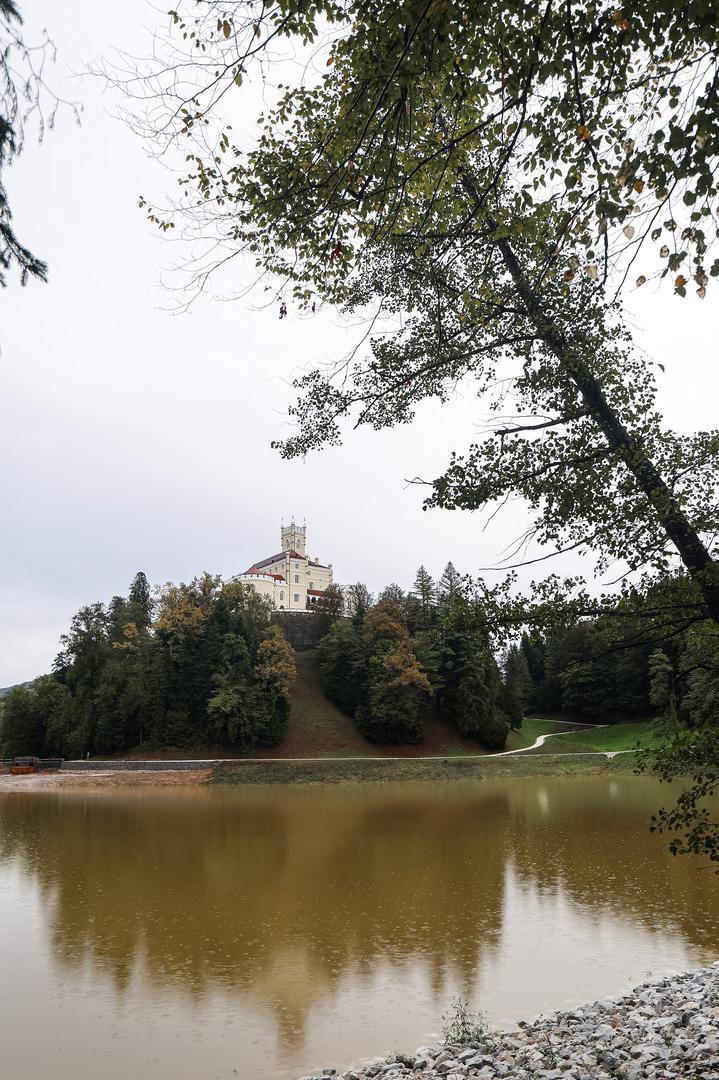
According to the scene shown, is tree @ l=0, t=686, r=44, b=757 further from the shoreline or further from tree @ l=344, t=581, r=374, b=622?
tree @ l=344, t=581, r=374, b=622

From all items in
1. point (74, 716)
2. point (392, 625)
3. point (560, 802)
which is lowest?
point (560, 802)

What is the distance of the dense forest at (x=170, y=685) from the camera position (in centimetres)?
4381

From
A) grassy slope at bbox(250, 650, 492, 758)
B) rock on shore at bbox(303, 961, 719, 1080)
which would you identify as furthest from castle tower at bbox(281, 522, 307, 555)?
rock on shore at bbox(303, 961, 719, 1080)

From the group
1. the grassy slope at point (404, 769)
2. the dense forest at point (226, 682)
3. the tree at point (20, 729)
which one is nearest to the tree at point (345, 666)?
the dense forest at point (226, 682)

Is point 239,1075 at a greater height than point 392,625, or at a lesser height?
lesser

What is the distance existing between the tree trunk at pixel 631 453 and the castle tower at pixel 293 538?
275 feet

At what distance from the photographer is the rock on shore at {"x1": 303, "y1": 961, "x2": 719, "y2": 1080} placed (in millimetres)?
5395

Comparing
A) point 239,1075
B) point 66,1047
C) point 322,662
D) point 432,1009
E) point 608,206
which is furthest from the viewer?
point 322,662

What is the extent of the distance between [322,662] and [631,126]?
52.4 metres

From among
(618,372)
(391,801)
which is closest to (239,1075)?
(618,372)

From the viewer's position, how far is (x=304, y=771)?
3806cm

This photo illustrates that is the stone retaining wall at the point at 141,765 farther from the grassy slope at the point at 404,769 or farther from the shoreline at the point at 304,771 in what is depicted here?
the grassy slope at the point at 404,769

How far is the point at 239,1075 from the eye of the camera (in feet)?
21.4

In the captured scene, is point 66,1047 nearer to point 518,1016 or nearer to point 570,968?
point 518,1016
